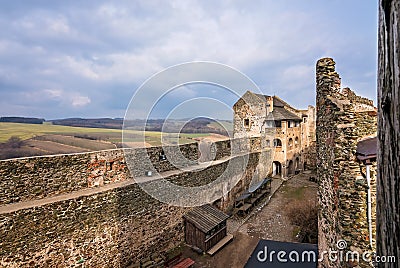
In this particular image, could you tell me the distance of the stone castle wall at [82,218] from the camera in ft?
20.4

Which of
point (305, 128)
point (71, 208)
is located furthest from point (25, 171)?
point (305, 128)

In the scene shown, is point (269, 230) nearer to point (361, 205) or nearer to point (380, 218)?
point (361, 205)

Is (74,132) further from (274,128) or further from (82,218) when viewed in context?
(274,128)

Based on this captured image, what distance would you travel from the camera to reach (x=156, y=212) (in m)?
9.23

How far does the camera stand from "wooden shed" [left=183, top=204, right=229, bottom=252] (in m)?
9.49

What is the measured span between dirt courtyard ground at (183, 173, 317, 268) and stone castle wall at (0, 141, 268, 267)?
1807mm

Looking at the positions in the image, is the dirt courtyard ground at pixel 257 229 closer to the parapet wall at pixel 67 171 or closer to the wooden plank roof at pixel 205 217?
the wooden plank roof at pixel 205 217

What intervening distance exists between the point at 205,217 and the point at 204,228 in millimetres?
773

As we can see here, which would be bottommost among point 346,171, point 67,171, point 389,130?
point 67,171

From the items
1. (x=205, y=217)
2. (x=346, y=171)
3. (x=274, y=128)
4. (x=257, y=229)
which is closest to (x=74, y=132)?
(x=205, y=217)

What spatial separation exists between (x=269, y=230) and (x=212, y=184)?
3.37 meters

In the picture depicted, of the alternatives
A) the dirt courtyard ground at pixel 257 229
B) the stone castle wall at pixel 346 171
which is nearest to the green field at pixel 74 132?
the dirt courtyard ground at pixel 257 229

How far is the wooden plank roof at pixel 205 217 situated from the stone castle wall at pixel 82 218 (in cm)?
39

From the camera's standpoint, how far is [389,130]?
520 millimetres
